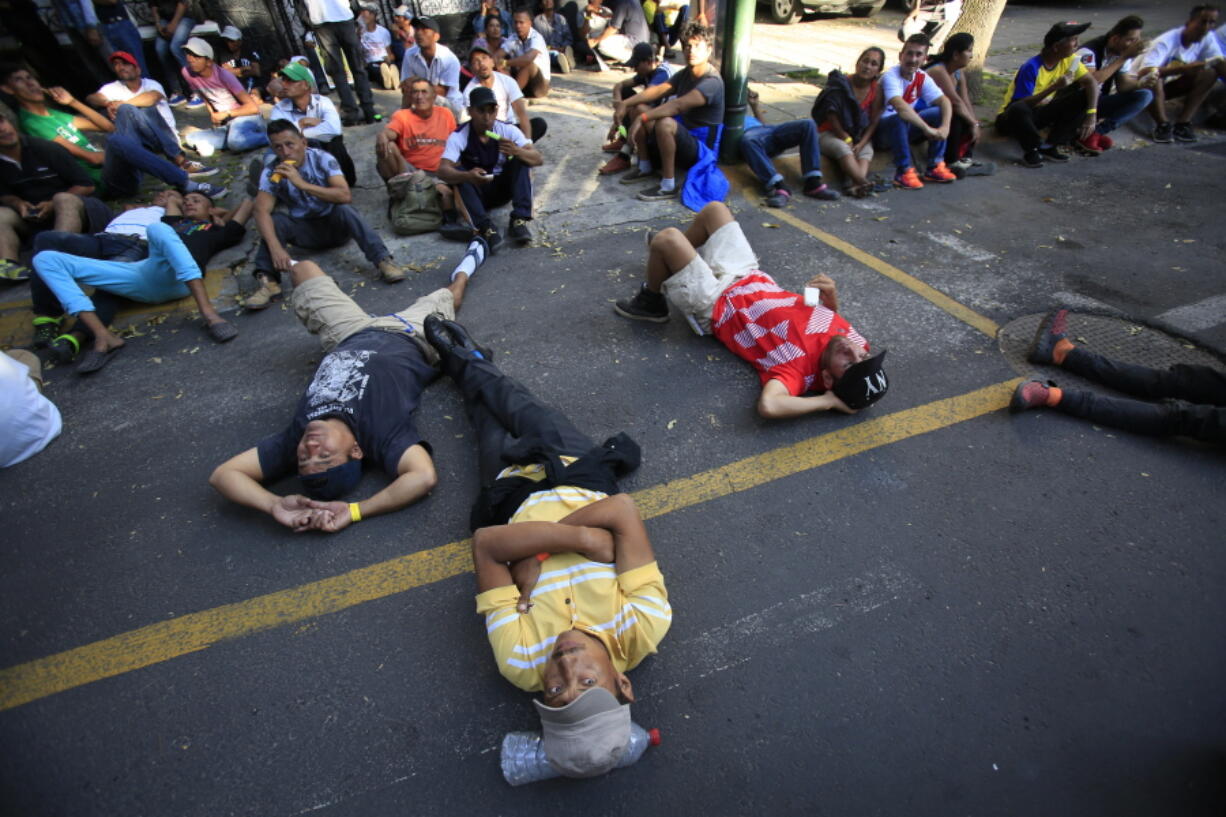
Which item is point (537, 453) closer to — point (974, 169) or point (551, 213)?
point (551, 213)

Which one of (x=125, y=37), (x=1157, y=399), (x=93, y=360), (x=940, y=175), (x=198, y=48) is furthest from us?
(x=125, y=37)

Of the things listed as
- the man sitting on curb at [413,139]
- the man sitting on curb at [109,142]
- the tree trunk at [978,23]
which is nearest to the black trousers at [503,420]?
the man sitting on curb at [413,139]

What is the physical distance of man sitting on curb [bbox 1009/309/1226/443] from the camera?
282 cm

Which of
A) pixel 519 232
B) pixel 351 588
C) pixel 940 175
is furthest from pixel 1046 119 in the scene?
pixel 351 588

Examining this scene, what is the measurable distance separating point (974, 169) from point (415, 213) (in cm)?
604

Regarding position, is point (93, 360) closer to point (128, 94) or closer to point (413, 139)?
point (413, 139)

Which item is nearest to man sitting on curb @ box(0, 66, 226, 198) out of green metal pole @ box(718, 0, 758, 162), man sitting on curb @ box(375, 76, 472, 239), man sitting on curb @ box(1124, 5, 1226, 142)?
man sitting on curb @ box(375, 76, 472, 239)

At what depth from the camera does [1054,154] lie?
654 cm

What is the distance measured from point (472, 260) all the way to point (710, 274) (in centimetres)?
197

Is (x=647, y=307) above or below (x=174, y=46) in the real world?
below

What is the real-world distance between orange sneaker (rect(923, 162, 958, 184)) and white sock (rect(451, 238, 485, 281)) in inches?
193

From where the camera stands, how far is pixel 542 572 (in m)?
2.20

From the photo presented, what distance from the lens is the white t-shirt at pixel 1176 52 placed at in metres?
6.96

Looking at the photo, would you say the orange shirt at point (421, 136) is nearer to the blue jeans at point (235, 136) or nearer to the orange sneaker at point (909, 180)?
the blue jeans at point (235, 136)
